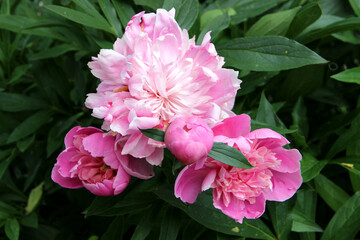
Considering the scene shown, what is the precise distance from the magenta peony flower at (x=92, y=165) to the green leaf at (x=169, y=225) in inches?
5.4

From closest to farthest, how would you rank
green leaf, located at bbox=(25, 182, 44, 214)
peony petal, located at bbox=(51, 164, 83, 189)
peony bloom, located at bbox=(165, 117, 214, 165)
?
1. peony bloom, located at bbox=(165, 117, 214, 165)
2. peony petal, located at bbox=(51, 164, 83, 189)
3. green leaf, located at bbox=(25, 182, 44, 214)

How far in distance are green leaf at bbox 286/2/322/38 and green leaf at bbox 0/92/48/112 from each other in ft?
1.97

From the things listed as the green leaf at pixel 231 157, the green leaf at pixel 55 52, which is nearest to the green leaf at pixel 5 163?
the green leaf at pixel 55 52

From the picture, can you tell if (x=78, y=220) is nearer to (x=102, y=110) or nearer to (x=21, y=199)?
(x=21, y=199)

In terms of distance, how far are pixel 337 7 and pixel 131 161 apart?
663mm

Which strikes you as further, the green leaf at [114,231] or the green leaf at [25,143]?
the green leaf at [25,143]

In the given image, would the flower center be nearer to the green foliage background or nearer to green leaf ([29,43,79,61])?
the green foliage background

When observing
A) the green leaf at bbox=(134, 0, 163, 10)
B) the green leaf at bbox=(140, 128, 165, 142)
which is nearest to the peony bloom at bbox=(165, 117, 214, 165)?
the green leaf at bbox=(140, 128, 165, 142)

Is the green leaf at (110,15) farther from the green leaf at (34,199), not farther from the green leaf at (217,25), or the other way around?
the green leaf at (34,199)

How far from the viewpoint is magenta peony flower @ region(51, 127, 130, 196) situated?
486 mm

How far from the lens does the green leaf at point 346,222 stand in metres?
0.63

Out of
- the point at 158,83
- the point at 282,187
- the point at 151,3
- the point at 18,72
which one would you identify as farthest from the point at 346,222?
the point at 18,72

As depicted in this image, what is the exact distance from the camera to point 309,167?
692 mm

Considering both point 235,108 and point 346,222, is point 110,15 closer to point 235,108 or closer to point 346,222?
point 235,108
